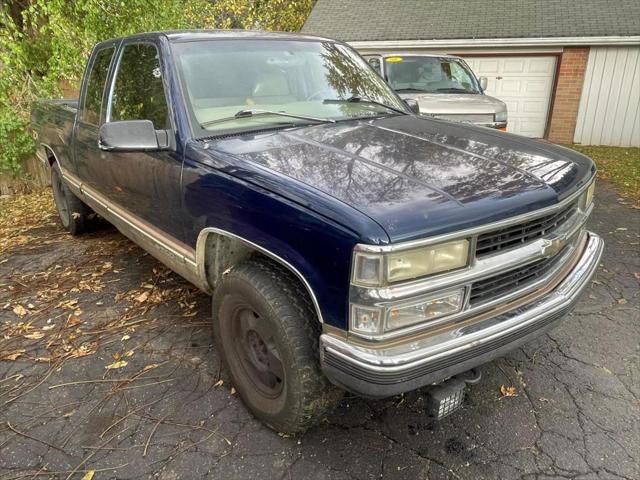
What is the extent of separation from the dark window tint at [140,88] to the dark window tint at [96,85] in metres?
0.33

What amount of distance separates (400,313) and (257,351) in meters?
0.96

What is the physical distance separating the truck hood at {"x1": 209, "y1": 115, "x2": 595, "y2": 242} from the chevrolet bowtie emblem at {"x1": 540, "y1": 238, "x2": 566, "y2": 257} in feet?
0.62

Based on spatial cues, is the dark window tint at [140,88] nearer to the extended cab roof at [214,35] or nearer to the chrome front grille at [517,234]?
the extended cab roof at [214,35]

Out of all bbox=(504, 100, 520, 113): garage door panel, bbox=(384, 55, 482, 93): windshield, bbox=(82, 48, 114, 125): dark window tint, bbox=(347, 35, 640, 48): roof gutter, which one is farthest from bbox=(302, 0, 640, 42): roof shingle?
bbox=(82, 48, 114, 125): dark window tint

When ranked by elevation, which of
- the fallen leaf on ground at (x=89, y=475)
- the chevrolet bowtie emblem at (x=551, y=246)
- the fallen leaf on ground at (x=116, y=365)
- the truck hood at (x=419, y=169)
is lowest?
the fallen leaf on ground at (x=116, y=365)

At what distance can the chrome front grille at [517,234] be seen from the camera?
1910mm

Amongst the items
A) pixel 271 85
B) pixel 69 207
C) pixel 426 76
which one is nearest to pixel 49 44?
pixel 69 207

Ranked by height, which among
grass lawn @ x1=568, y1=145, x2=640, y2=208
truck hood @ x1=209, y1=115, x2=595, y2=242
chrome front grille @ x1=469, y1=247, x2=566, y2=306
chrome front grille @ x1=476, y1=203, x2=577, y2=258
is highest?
truck hood @ x1=209, y1=115, x2=595, y2=242

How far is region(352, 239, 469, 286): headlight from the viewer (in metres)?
1.68

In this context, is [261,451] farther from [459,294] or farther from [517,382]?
[517,382]

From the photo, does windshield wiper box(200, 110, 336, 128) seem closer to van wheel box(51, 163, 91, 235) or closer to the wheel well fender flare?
the wheel well fender flare

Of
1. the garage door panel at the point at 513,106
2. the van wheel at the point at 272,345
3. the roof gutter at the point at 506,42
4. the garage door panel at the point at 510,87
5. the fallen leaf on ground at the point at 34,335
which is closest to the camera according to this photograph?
the van wheel at the point at 272,345

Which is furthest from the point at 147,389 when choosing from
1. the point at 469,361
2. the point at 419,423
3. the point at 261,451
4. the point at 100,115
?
the point at 100,115

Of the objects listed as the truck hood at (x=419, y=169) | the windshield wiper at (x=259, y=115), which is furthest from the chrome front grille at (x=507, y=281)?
the windshield wiper at (x=259, y=115)
